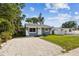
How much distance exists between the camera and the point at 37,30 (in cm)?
1384

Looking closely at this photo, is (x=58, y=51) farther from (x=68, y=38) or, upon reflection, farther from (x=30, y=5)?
(x=30, y=5)

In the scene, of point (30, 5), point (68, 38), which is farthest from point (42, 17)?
point (68, 38)

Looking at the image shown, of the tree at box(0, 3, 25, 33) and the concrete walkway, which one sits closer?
the concrete walkway

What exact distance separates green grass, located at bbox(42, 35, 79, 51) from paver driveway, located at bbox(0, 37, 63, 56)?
0.23 meters

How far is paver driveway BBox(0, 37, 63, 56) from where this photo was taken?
1203cm

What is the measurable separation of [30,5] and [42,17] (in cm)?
71

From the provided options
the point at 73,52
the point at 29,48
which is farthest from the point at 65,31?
the point at 29,48

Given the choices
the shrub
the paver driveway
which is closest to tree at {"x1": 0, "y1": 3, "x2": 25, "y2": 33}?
the shrub

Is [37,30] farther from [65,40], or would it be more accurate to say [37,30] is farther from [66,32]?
[65,40]

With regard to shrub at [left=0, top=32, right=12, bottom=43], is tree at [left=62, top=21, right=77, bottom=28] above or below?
above

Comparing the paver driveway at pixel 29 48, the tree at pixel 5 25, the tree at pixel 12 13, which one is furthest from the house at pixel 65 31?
the tree at pixel 5 25

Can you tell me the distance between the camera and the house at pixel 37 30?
44.0 ft

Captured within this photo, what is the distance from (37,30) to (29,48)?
60.4 inches

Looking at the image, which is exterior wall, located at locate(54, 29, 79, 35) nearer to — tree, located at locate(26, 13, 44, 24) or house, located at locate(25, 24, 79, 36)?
house, located at locate(25, 24, 79, 36)
